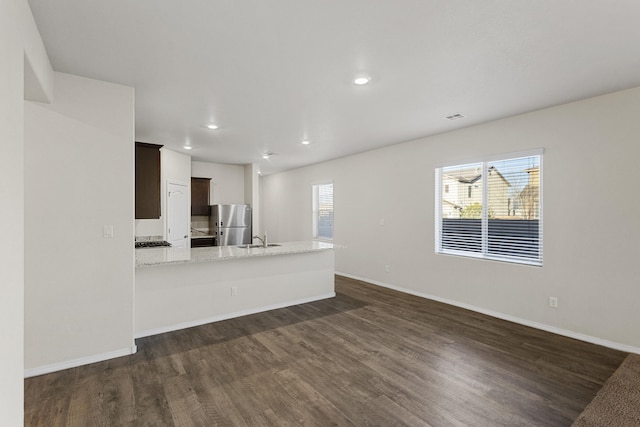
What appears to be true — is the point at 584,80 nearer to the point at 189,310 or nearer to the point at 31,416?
the point at 189,310

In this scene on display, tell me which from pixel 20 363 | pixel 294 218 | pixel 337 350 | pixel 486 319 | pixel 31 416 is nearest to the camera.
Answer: pixel 20 363

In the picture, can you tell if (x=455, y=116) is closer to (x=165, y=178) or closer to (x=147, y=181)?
(x=147, y=181)

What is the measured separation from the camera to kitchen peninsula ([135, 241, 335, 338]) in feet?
11.6

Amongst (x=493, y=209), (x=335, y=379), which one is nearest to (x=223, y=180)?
(x=493, y=209)

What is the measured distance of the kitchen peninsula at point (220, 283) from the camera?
11.6ft

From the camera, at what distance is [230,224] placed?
24.5ft

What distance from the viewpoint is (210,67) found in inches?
105

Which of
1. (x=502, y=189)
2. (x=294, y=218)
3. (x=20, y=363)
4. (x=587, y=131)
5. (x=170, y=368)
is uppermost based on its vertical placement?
(x=587, y=131)

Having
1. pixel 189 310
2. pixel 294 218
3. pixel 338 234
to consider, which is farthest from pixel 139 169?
pixel 294 218

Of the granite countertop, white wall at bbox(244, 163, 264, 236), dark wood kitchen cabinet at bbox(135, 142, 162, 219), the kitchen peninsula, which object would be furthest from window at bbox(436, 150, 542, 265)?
white wall at bbox(244, 163, 264, 236)

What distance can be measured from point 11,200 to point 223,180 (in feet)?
21.3

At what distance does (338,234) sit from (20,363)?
563 centimetres

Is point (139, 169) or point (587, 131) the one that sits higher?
point (587, 131)

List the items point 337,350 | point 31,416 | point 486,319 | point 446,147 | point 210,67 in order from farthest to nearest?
point 446,147 → point 486,319 → point 337,350 → point 210,67 → point 31,416
